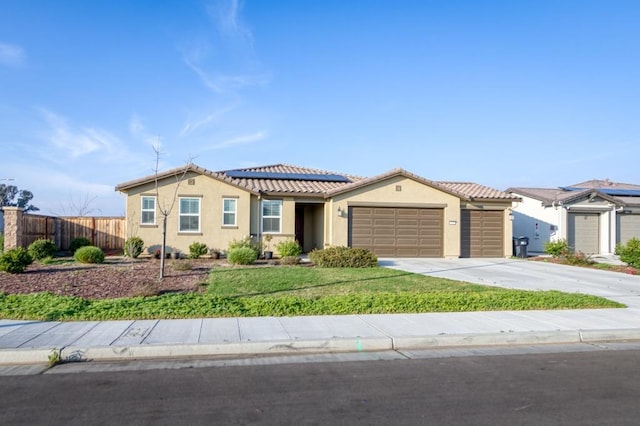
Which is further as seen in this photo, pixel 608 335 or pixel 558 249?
pixel 558 249

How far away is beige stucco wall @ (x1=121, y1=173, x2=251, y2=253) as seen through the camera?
67.8ft

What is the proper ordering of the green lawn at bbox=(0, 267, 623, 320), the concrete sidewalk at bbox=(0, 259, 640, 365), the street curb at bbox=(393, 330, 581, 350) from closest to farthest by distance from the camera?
the concrete sidewalk at bbox=(0, 259, 640, 365) → the street curb at bbox=(393, 330, 581, 350) → the green lawn at bbox=(0, 267, 623, 320)

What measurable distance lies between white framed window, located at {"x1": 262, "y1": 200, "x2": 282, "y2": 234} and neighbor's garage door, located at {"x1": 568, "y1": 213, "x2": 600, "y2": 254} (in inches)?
612

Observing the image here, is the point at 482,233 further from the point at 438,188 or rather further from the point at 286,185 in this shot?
the point at 286,185

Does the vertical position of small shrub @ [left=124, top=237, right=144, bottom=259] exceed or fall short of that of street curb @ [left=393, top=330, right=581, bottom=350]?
it exceeds it

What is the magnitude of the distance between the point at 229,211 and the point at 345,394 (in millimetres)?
16586

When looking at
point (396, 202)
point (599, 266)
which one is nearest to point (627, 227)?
point (599, 266)

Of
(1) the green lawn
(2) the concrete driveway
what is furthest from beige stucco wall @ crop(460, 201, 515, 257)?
(1) the green lawn

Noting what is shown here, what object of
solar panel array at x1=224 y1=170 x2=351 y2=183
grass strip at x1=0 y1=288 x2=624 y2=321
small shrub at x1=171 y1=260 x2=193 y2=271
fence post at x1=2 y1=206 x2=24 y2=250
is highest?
solar panel array at x1=224 y1=170 x2=351 y2=183

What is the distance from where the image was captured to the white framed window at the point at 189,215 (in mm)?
21125

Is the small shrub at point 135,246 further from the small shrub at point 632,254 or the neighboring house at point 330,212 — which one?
the small shrub at point 632,254

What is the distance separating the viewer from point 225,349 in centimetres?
742

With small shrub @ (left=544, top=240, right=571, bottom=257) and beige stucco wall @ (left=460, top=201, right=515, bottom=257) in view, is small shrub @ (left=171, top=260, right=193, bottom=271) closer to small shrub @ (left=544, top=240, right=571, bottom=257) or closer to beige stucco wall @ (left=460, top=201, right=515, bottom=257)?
beige stucco wall @ (left=460, top=201, right=515, bottom=257)

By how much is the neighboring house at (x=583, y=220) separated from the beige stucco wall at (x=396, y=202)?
6239mm
